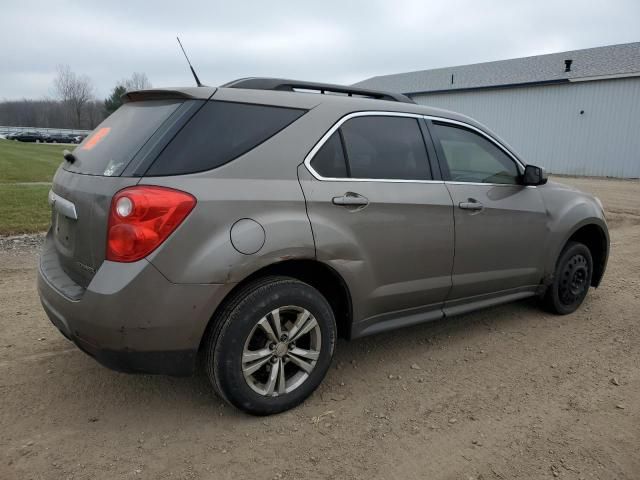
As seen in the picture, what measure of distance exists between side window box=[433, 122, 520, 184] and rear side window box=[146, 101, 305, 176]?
1313mm

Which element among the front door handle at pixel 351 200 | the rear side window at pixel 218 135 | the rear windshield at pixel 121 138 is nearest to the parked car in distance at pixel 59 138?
the rear windshield at pixel 121 138

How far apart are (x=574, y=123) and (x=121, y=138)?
26507 mm

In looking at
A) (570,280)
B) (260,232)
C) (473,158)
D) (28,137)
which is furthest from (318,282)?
(28,137)

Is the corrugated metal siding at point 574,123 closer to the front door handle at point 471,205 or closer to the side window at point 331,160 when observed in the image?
the front door handle at point 471,205

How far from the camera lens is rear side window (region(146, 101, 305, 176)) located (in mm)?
2562

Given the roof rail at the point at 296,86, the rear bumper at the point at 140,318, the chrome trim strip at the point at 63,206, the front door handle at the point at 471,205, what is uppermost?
the roof rail at the point at 296,86

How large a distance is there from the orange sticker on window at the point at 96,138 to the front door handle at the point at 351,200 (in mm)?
1405

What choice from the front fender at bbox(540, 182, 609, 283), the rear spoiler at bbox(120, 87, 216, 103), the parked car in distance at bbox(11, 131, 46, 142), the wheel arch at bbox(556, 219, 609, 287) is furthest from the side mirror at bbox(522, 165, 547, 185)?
the parked car in distance at bbox(11, 131, 46, 142)

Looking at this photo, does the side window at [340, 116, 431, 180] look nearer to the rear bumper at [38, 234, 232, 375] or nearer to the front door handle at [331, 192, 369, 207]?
the front door handle at [331, 192, 369, 207]

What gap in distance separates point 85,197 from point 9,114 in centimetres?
11239

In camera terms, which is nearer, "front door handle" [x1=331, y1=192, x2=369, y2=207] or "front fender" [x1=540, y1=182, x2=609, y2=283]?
"front door handle" [x1=331, y1=192, x2=369, y2=207]

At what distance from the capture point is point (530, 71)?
1132 inches

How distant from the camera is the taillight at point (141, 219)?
2420 mm

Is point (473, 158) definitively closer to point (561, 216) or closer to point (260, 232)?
point (561, 216)
